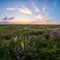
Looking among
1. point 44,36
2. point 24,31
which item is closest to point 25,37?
Answer: point 24,31

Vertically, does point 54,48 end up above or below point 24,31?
below

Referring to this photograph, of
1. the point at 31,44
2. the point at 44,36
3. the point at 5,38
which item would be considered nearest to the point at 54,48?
the point at 31,44

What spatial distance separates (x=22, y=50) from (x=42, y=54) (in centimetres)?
22

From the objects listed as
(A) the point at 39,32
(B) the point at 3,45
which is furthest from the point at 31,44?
(A) the point at 39,32

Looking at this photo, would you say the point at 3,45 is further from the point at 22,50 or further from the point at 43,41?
the point at 43,41

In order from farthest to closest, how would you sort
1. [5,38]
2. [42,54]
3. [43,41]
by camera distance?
1. [5,38]
2. [43,41]
3. [42,54]

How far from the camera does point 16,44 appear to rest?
2.72m

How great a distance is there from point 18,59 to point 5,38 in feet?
1.74

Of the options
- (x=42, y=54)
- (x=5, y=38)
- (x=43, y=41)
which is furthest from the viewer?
(x=5, y=38)

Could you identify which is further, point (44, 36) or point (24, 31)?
point (44, 36)

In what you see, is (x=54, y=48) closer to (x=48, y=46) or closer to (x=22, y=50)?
(x=48, y=46)

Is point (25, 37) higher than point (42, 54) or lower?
higher

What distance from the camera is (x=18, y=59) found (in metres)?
2.61

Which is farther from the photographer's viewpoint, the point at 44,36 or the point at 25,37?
the point at 44,36
